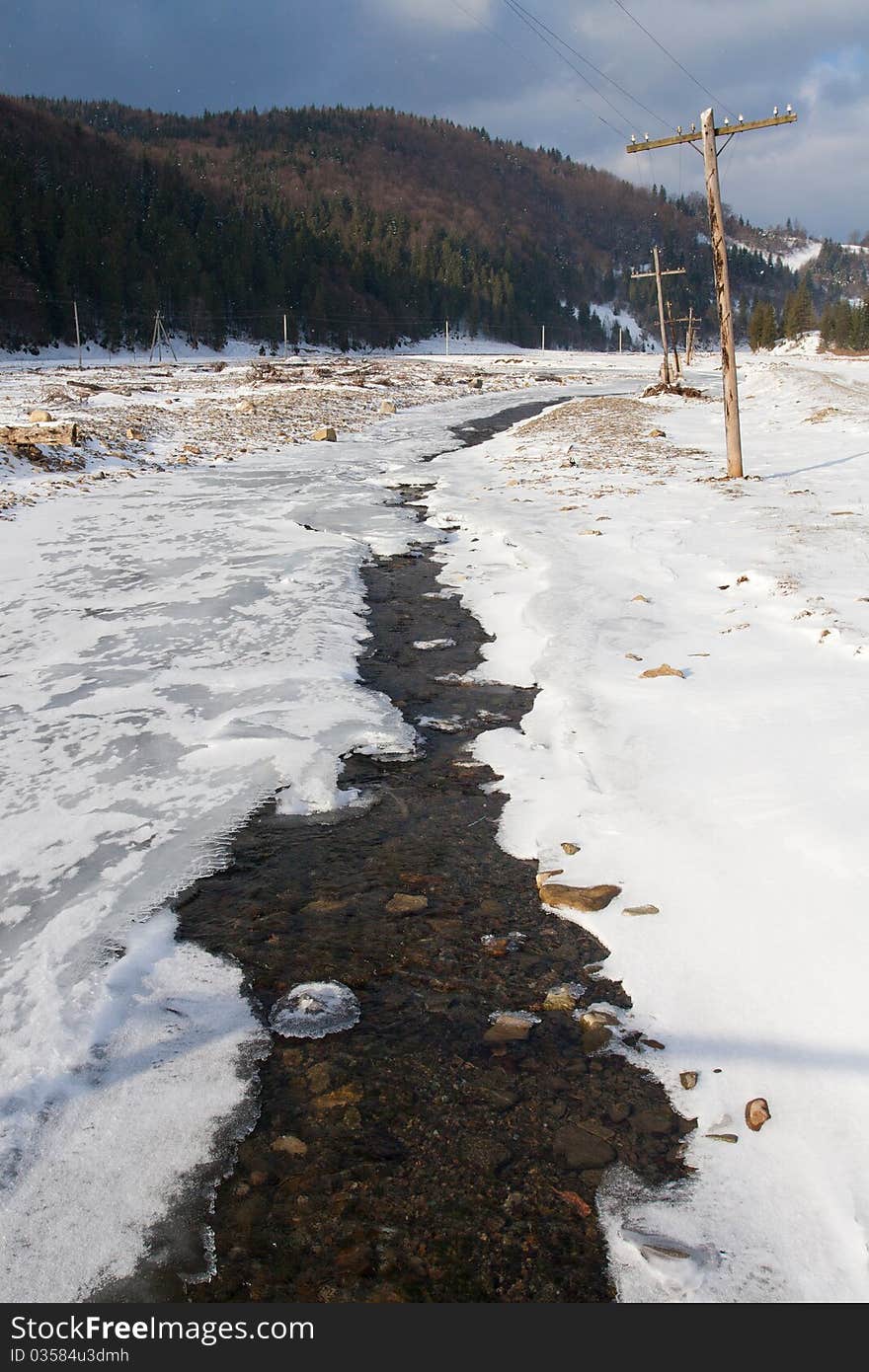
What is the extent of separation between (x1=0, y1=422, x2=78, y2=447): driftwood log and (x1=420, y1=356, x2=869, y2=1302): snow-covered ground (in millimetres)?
9399

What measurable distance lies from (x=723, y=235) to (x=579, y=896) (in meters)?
11.7

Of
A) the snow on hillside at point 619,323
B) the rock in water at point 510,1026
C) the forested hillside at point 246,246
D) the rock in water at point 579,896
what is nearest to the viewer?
the rock in water at point 510,1026

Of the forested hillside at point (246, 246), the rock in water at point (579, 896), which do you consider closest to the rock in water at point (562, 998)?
the rock in water at point (579, 896)

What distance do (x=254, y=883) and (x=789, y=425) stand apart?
68.6 ft

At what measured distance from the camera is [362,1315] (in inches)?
77.2

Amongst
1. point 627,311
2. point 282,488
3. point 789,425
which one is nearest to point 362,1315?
point 282,488

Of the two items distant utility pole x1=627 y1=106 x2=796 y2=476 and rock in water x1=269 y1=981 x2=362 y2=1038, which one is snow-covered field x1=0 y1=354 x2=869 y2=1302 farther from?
distant utility pole x1=627 y1=106 x2=796 y2=476

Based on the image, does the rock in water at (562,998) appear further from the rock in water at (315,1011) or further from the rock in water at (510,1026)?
the rock in water at (315,1011)

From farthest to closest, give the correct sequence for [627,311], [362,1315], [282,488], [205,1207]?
[627,311], [282,488], [205,1207], [362,1315]

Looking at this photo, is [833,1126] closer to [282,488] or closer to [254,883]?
[254,883]

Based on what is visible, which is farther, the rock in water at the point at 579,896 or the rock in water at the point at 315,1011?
the rock in water at the point at 579,896

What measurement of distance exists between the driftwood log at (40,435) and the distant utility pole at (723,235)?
36.6ft

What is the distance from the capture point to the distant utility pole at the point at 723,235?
12070 millimetres

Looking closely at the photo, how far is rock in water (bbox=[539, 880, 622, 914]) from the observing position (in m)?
3.52
